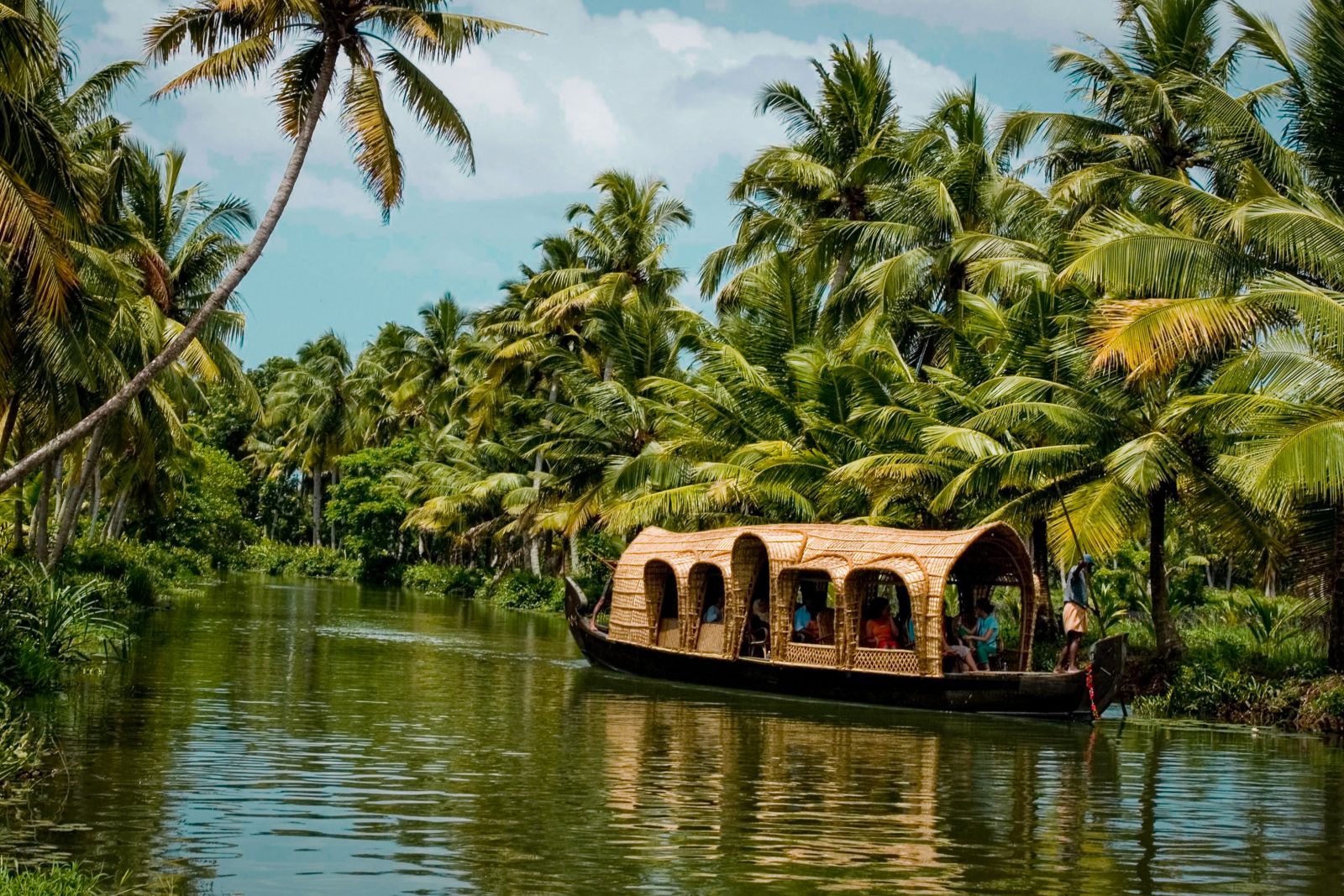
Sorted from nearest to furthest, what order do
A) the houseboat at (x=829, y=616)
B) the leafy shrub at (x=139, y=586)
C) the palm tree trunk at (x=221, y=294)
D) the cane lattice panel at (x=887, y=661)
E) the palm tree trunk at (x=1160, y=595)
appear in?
the palm tree trunk at (x=221, y=294)
the houseboat at (x=829, y=616)
the cane lattice panel at (x=887, y=661)
the palm tree trunk at (x=1160, y=595)
the leafy shrub at (x=139, y=586)

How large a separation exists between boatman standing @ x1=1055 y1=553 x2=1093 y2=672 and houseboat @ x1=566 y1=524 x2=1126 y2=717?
448 millimetres

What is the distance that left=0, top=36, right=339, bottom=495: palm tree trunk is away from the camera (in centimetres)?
1138

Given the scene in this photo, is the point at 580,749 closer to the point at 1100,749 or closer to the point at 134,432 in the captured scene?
the point at 1100,749

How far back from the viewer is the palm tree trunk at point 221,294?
11.4m

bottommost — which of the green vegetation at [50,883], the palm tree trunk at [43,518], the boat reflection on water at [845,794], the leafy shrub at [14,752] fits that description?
the boat reflection on water at [845,794]

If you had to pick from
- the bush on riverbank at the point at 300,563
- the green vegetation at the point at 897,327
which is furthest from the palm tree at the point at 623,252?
the bush on riverbank at the point at 300,563

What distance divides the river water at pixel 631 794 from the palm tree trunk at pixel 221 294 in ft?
7.04

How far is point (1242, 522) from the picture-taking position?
51.5 feet

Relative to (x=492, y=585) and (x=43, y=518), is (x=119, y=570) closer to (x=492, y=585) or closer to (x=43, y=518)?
(x=43, y=518)

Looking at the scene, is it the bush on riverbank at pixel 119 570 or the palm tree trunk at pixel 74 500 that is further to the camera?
the palm tree trunk at pixel 74 500

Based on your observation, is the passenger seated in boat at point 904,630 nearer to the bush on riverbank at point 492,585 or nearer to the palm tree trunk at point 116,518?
the bush on riverbank at point 492,585

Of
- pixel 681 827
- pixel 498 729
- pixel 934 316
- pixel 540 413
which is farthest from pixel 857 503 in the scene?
pixel 540 413

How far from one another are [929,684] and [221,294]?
8.29 metres

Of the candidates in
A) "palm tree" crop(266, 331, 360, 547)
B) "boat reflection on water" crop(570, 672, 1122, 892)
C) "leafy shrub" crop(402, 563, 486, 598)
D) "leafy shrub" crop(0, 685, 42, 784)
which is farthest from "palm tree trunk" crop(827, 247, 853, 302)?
"palm tree" crop(266, 331, 360, 547)
